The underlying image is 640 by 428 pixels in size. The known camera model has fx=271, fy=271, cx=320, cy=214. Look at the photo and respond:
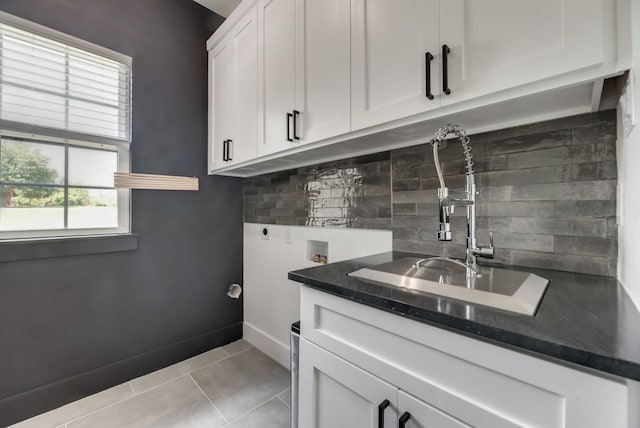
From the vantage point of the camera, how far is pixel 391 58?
106 centimetres

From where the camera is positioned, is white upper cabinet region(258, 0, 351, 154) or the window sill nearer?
white upper cabinet region(258, 0, 351, 154)

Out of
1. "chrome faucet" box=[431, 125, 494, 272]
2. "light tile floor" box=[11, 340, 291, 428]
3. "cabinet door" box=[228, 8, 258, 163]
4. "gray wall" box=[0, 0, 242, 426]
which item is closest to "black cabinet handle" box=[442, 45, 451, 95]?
"chrome faucet" box=[431, 125, 494, 272]

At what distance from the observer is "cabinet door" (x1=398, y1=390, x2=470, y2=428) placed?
0.65m

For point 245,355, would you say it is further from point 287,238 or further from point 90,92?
point 90,92

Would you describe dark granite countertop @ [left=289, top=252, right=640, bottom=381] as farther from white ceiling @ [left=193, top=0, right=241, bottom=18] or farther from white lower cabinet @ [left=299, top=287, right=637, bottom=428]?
white ceiling @ [left=193, top=0, right=241, bottom=18]

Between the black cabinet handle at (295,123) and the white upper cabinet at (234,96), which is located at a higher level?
the white upper cabinet at (234,96)

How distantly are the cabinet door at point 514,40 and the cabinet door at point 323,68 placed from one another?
0.43 m

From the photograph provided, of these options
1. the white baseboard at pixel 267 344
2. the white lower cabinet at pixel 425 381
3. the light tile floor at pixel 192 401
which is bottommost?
the light tile floor at pixel 192 401

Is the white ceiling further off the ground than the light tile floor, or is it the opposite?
the white ceiling

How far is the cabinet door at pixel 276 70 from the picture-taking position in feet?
4.86

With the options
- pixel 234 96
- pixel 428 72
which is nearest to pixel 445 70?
pixel 428 72

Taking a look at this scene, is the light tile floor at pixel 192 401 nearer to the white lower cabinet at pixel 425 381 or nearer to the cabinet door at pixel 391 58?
the white lower cabinet at pixel 425 381

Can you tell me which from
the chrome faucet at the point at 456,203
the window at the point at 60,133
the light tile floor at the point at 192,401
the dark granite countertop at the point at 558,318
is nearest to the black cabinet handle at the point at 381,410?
the dark granite countertop at the point at 558,318

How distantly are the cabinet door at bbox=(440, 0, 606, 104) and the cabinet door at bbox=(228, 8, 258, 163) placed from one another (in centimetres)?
120
